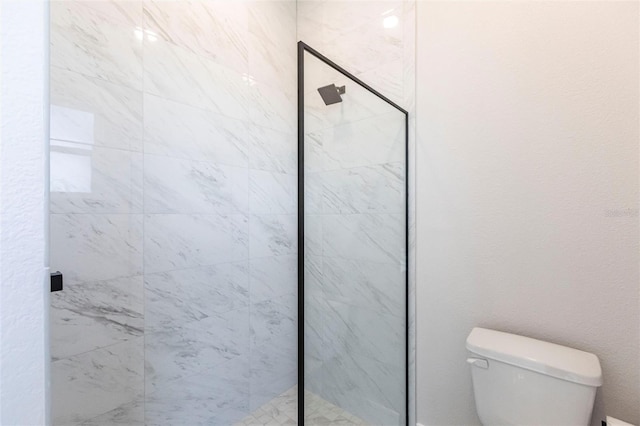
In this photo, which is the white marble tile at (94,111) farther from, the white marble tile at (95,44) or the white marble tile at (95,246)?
the white marble tile at (95,246)

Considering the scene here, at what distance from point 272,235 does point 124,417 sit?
1.12 metres

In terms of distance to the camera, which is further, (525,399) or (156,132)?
(156,132)

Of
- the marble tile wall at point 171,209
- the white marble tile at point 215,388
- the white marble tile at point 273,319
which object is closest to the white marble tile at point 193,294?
the marble tile wall at point 171,209

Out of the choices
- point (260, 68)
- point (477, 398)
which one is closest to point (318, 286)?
point (477, 398)

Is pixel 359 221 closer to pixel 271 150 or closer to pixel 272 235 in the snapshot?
pixel 272 235

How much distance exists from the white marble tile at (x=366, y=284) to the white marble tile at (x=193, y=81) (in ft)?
3.61

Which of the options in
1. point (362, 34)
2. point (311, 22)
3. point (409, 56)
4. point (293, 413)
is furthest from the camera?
point (311, 22)

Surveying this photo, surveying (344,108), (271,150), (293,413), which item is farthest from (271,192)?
(293,413)

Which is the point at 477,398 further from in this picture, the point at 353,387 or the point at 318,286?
the point at 318,286

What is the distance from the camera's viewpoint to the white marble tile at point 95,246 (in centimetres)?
115

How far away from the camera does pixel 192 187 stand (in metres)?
1.54

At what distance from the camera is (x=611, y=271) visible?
3.67 ft

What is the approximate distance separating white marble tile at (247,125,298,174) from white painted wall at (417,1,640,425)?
0.88 meters

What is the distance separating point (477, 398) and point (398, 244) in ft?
2.32
